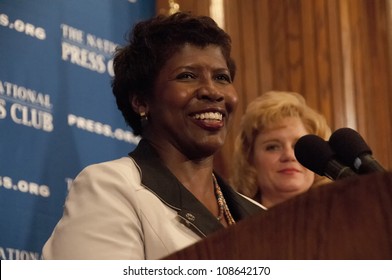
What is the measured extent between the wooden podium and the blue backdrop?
1767 mm

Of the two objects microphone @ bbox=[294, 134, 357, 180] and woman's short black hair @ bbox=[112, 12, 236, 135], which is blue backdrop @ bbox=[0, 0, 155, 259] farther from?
microphone @ bbox=[294, 134, 357, 180]

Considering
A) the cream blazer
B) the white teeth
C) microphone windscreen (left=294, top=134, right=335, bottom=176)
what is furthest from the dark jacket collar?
microphone windscreen (left=294, top=134, right=335, bottom=176)

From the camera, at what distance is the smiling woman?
2.22m

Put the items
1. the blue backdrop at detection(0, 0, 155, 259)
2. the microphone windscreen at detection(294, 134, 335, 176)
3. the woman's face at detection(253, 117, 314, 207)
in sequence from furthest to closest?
1. the woman's face at detection(253, 117, 314, 207)
2. the blue backdrop at detection(0, 0, 155, 259)
3. the microphone windscreen at detection(294, 134, 335, 176)

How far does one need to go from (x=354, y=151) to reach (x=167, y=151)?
2.69ft

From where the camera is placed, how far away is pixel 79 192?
227cm

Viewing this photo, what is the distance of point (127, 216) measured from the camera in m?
2.21

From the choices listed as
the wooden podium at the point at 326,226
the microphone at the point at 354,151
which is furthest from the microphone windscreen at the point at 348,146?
the wooden podium at the point at 326,226

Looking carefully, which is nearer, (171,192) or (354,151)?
(354,151)

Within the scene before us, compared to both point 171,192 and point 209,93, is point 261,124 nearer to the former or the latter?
point 209,93

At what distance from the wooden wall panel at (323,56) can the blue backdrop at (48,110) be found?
747 mm

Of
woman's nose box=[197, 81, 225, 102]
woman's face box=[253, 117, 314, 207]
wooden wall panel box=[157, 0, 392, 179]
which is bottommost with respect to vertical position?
woman's nose box=[197, 81, 225, 102]

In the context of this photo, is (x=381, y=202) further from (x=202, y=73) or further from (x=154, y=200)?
(x=202, y=73)

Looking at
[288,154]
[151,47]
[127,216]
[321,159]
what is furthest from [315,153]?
[288,154]
